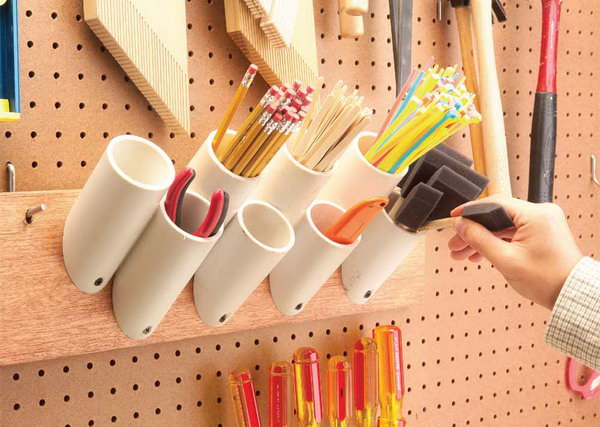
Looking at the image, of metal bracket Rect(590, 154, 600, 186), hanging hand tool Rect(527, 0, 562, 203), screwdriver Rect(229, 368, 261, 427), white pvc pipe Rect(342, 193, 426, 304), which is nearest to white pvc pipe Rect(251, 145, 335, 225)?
white pvc pipe Rect(342, 193, 426, 304)

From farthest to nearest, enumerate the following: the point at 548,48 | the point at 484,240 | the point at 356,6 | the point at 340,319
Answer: the point at 548,48 → the point at 340,319 → the point at 356,6 → the point at 484,240

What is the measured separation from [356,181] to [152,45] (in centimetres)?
26

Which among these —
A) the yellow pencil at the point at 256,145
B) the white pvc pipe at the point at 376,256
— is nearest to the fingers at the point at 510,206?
the white pvc pipe at the point at 376,256

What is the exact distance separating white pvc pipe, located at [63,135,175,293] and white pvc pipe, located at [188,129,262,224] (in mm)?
63

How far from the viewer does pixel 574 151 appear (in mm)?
1316

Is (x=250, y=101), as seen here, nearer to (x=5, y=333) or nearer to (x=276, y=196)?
(x=276, y=196)

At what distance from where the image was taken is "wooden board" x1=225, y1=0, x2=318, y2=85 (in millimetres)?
861

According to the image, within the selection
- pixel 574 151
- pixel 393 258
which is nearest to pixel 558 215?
pixel 393 258

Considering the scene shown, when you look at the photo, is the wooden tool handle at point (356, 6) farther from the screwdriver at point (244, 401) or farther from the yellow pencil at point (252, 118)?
the screwdriver at point (244, 401)

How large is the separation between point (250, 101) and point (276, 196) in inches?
7.6

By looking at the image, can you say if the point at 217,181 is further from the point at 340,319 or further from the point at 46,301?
the point at 340,319

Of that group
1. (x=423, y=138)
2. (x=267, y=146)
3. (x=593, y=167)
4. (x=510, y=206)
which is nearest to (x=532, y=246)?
(x=510, y=206)

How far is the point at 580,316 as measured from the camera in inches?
31.6

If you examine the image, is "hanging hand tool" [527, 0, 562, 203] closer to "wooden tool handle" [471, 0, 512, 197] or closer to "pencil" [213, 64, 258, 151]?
"wooden tool handle" [471, 0, 512, 197]
